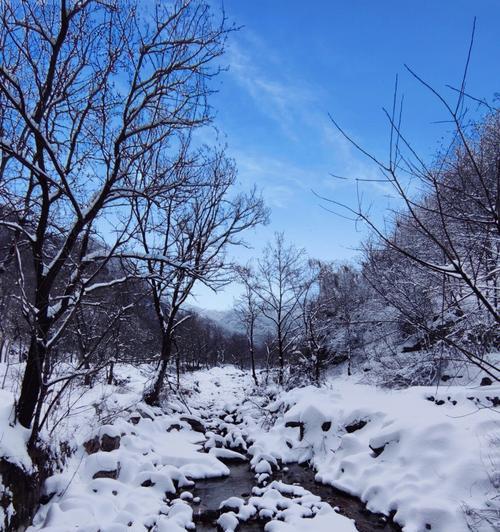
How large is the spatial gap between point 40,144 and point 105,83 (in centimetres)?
133

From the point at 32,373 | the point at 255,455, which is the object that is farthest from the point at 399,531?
the point at 32,373

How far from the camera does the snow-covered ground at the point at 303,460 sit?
16.6 ft

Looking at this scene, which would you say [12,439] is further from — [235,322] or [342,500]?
[235,322]

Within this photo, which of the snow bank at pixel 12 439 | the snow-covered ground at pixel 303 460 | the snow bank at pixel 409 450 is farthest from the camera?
the snow bank at pixel 409 450

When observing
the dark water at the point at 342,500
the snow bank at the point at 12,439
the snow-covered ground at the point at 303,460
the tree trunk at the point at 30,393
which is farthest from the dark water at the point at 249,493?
the tree trunk at the point at 30,393

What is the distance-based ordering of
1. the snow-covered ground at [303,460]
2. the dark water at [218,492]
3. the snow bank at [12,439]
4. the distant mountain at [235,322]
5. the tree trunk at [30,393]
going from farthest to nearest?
the distant mountain at [235,322]
the dark water at [218,492]
the snow-covered ground at [303,460]
the tree trunk at [30,393]
the snow bank at [12,439]

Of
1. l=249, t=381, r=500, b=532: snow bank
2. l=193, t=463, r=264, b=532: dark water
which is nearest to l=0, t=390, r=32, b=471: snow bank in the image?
l=193, t=463, r=264, b=532: dark water

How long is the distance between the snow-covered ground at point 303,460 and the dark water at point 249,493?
6.4 inches

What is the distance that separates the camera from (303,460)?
29.1 ft

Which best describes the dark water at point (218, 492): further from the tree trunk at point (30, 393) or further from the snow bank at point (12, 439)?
the tree trunk at point (30, 393)

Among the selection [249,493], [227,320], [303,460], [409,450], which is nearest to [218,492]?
[249,493]

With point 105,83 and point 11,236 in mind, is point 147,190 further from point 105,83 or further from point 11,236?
point 11,236

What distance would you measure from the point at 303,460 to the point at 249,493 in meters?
2.27

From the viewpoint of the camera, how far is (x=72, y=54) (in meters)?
5.41
